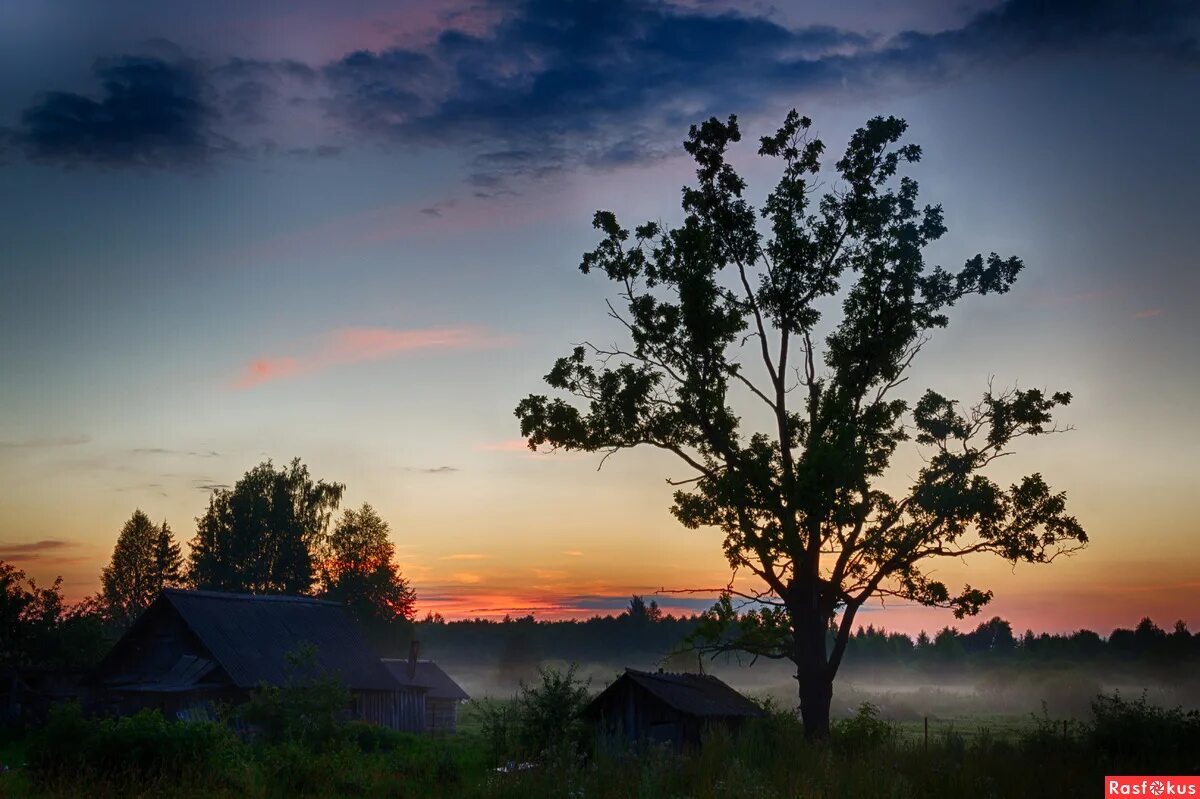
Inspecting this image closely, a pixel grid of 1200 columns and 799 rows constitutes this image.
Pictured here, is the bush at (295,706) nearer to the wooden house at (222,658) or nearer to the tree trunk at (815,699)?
the wooden house at (222,658)

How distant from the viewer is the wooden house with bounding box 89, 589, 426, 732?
137 ft

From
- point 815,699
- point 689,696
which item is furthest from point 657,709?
point 815,699

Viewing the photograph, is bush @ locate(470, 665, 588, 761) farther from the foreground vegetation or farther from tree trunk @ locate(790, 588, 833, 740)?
tree trunk @ locate(790, 588, 833, 740)

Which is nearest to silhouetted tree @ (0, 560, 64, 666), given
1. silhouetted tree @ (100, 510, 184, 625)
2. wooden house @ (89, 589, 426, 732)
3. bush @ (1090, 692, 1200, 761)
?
wooden house @ (89, 589, 426, 732)

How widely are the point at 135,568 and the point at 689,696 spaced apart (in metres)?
73.2

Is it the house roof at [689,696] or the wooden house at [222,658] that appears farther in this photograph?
the wooden house at [222,658]

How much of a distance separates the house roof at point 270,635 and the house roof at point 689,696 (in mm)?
13066

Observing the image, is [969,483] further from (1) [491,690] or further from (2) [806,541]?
(1) [491,690]

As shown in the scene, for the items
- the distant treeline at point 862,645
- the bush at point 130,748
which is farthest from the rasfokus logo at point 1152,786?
the distant treeline at point 862,645

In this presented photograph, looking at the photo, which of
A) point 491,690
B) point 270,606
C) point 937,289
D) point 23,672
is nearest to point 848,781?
point 937,289

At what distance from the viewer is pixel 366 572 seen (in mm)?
Answer: 83750

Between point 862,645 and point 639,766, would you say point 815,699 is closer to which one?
point 639,766

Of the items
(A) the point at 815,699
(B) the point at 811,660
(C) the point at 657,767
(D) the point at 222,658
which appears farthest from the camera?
(D) the point at 222,658

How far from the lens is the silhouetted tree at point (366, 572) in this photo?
8200cm
